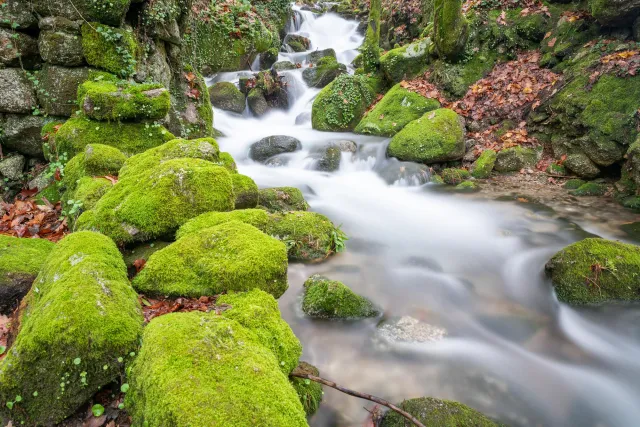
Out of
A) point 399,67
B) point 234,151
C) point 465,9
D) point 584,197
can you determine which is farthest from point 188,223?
point 465,9

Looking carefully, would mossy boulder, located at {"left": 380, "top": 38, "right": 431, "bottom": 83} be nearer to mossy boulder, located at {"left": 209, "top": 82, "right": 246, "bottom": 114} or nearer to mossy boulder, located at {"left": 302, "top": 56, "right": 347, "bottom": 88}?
mossy boulder, located at {"left": 302, "top": 56, "right": 347, "bottom": 88}

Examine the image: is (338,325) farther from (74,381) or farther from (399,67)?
(399,67)

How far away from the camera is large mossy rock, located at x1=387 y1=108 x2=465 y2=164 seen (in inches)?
352

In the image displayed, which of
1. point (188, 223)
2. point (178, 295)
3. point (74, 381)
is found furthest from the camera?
point (188, 223)

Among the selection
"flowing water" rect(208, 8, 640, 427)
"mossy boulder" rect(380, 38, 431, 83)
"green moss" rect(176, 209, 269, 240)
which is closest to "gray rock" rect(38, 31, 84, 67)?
"green moss" rect(176, 209, 269, 240)

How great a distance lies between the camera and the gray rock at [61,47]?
5545 millimetres

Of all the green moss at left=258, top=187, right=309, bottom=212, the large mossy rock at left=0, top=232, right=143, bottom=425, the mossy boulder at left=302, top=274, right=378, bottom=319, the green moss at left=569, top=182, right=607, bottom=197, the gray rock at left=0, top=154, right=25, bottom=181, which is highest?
the large mossy rock at left=0, top=232, right=143, bottom=425

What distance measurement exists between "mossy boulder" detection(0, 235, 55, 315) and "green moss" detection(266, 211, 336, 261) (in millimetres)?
2545

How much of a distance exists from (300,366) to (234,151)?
809cm

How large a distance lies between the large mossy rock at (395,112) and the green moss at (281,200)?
5.17m

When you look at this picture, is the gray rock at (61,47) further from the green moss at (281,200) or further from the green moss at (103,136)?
the green moss at (281,200)

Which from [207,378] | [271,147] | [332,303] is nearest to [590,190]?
[332,303]

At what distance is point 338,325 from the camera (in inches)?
159

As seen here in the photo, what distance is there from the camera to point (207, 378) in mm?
1728
